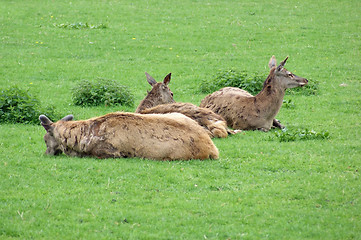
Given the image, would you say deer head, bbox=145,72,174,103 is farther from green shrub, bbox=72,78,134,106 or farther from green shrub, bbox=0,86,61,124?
green shrub, bbox=0,86,61,124

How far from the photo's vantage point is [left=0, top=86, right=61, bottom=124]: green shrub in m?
12.8

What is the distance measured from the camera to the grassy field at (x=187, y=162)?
7.08m

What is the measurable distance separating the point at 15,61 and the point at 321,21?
14.6m

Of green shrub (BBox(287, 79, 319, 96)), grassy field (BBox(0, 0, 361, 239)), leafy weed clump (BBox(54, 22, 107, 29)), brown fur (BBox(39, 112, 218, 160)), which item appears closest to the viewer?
grassy field (BBox(0, 0, 361, 239))

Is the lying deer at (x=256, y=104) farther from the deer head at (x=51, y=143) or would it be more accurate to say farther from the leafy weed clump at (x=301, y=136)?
the deer head at (x=51, y=143)

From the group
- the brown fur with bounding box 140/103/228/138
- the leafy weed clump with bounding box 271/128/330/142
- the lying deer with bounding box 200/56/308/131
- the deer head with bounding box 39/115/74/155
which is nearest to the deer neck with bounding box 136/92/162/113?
the lying deer with bounding box 200/56/308/131

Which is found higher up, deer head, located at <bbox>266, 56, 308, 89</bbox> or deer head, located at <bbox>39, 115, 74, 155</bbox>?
deer head, located at <bbox>266, 56, 308, 89</bbox>

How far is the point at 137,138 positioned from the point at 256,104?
444cm

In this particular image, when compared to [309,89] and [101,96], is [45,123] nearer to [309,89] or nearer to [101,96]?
[101,96]

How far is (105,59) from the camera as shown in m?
21.1

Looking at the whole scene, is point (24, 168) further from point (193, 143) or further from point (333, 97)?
point (333, 97)

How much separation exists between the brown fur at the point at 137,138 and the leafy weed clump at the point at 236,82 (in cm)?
644

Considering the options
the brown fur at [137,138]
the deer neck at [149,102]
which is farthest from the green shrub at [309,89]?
the brown fur at [137,138]

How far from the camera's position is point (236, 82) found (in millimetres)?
16344
